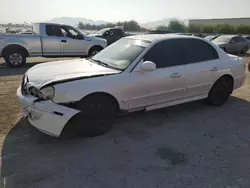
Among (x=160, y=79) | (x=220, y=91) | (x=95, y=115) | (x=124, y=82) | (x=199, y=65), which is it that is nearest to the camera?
(x=95, y=115)

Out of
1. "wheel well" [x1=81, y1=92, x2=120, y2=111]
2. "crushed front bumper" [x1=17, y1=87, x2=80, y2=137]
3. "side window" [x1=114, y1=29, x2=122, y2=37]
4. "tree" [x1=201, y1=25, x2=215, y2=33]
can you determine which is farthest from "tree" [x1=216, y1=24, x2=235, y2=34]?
"crushed front bumper" [x1=17, y1=87, x2=80, y2=137]

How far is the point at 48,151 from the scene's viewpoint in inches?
133

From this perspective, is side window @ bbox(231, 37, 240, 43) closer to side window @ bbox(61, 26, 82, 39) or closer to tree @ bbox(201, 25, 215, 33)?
side window @ bbox(61, 26, 82, 39)

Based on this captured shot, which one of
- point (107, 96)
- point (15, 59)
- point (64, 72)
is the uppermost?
point (64, 72)

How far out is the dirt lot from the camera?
9.21ft

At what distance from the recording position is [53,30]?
34.6 feet

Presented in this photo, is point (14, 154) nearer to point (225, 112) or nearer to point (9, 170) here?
point (9, 170)

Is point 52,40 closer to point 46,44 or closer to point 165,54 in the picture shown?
point 46,44

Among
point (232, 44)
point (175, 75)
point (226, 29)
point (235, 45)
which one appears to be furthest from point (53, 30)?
point (226, 29)

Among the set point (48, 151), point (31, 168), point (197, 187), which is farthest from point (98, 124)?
point (197, 187)

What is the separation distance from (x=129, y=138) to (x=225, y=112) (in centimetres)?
235

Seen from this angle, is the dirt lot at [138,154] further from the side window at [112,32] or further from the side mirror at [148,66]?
the side window at [112,32]

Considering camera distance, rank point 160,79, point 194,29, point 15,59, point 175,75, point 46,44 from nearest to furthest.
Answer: point 160,79 → point 175,75 → point 15,59 → point 46,44 → point 194,29

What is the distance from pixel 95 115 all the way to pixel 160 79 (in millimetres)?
1295
